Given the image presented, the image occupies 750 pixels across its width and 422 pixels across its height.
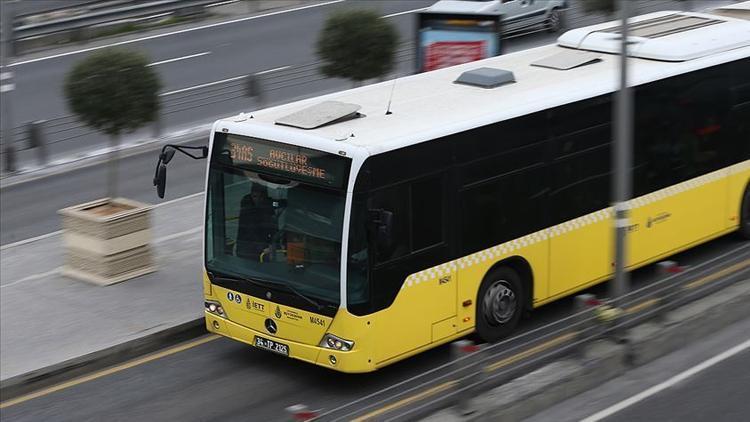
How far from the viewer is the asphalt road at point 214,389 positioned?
12.3 m

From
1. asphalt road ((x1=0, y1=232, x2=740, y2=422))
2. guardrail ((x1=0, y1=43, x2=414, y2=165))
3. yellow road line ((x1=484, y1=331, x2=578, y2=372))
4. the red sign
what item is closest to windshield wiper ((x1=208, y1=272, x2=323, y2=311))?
asphalt road ((x1=0, y1=232, x2=740, y2=422))

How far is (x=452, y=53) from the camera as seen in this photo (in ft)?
63.7

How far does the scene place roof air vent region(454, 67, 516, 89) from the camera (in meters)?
14.2

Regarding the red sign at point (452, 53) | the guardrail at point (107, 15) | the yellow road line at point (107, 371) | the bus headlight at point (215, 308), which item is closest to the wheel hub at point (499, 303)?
the bus headlight at point (215, 308)

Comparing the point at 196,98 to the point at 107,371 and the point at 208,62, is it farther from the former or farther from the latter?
the point at 107,371

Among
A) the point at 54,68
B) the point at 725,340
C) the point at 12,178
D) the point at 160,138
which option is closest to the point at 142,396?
the point at 725,340

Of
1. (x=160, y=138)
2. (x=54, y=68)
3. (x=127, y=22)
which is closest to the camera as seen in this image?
(x=160, y=138)

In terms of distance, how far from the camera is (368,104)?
533 inches

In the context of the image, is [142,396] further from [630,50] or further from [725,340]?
[630,50]

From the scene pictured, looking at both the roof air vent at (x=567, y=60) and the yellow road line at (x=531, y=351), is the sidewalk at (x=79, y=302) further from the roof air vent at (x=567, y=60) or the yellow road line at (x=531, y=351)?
the roof air vent at (x=567, y=60)

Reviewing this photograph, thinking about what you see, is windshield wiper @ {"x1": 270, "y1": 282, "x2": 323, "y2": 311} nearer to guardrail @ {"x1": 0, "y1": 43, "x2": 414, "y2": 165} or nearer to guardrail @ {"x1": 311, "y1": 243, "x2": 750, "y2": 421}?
guardrail @ {"x1": 311, "y1": 243, "x2": 750, "y2": 421}

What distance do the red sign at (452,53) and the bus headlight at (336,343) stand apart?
317 inches

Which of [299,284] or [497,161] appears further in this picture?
[497,161]

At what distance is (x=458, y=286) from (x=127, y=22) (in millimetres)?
23635
